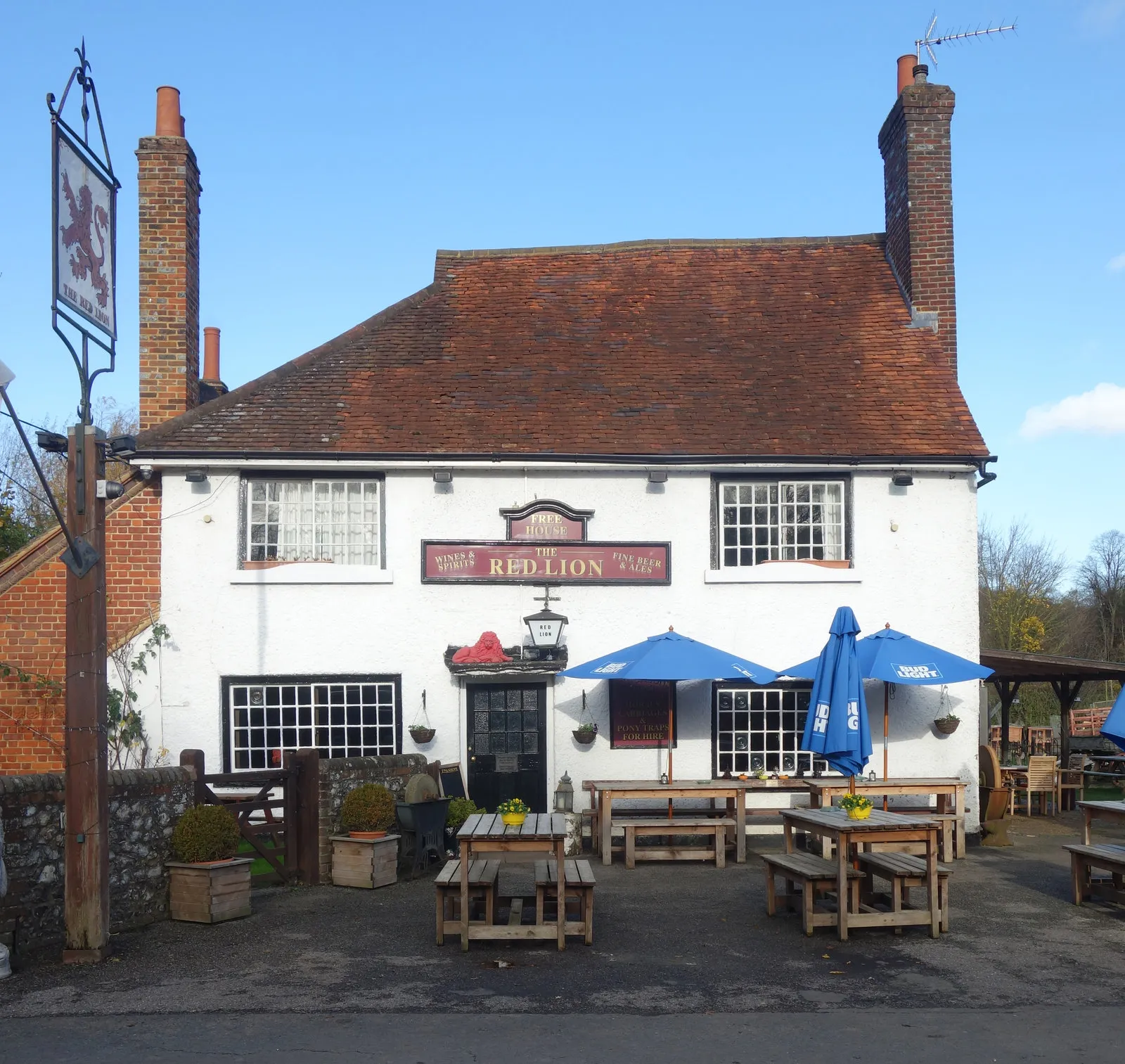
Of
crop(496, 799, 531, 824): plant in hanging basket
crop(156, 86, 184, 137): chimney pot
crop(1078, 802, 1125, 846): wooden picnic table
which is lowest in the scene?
crop(1078, 802, 1125, 846): wooden picnic table

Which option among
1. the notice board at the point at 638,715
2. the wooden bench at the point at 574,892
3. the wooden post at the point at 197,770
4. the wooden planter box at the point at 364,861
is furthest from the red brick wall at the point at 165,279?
the wooden bench at the point at 574,892

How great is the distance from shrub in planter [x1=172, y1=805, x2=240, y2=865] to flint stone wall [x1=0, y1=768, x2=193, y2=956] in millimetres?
127

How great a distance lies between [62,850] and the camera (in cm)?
862

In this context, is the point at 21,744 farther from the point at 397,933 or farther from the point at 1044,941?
the point at 1044,941

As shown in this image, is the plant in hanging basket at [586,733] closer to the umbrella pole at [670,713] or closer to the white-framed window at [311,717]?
the umbrella pole at [670,713]

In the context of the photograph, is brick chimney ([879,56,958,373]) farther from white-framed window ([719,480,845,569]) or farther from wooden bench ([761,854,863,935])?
wooden bench ([761,854,863,935])

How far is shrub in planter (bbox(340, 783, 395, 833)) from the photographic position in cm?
1149

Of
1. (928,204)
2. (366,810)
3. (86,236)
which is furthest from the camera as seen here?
(928,204)

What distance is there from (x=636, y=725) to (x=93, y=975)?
760 centimetres

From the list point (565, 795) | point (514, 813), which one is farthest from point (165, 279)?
point (514, 813)

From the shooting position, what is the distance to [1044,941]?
29.8ft

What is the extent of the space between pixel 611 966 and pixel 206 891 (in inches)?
139

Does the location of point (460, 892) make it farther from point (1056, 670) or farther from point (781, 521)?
point (1056, 670)

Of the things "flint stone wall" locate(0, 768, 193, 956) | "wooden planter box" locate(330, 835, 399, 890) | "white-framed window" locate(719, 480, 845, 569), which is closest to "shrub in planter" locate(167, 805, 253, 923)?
"flint stone wall" locate(0, 768, 193, 956)
